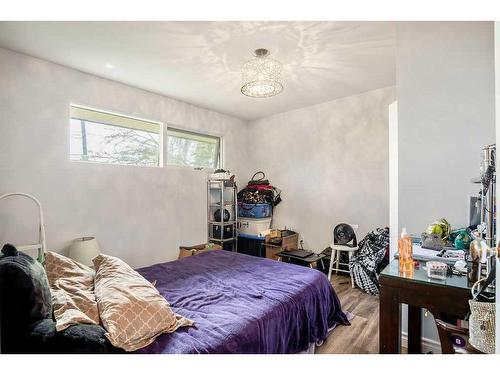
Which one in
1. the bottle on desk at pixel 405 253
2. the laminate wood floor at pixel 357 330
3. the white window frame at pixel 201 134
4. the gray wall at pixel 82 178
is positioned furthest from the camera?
the white window frame at pixel 201 134

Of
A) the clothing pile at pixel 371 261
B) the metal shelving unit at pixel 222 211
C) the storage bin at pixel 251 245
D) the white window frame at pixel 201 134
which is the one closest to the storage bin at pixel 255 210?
the metal shelving unit at pixel 222 211

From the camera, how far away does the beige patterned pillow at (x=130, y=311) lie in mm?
1159

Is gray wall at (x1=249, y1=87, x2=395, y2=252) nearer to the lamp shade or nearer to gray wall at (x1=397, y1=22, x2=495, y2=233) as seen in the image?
gray wall at (x1=397, y1=22, x2=495, y2=233)

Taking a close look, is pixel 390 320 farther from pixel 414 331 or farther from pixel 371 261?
pixel 371 261

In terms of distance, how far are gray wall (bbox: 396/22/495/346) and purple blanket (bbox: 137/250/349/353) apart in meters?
0.84

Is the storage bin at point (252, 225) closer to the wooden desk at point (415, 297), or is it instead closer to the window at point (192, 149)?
the window at point (192, 149)

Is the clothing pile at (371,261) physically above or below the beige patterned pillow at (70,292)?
below

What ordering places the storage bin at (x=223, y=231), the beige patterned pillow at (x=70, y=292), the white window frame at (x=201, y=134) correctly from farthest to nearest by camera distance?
the storage bin at (x=223, y=231) < the white window frame at (x=201, y=134) < the beige patterned pillow at (x=70, y=292)

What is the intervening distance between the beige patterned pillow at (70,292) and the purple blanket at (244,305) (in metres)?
0.33

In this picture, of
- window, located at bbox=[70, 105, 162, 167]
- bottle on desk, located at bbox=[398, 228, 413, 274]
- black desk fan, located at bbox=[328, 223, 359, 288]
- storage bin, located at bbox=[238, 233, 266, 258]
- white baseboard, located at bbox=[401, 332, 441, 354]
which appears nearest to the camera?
bottle on desk, located at bbox=[398, 228, 413, 274]

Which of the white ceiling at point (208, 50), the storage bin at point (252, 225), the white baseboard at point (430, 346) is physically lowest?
the white baseboard at point (430, 346)

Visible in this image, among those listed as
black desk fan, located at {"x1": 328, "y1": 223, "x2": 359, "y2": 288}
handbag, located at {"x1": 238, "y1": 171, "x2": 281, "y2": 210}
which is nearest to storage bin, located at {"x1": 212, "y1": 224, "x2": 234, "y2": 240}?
handbag, located at {"x1": 238, "y1": 171, "x2": 281, "y2": 210}

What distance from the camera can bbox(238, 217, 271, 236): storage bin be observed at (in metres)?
4.34

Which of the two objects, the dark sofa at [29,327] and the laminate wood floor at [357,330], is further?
the laminate wood floor at [357,330]
